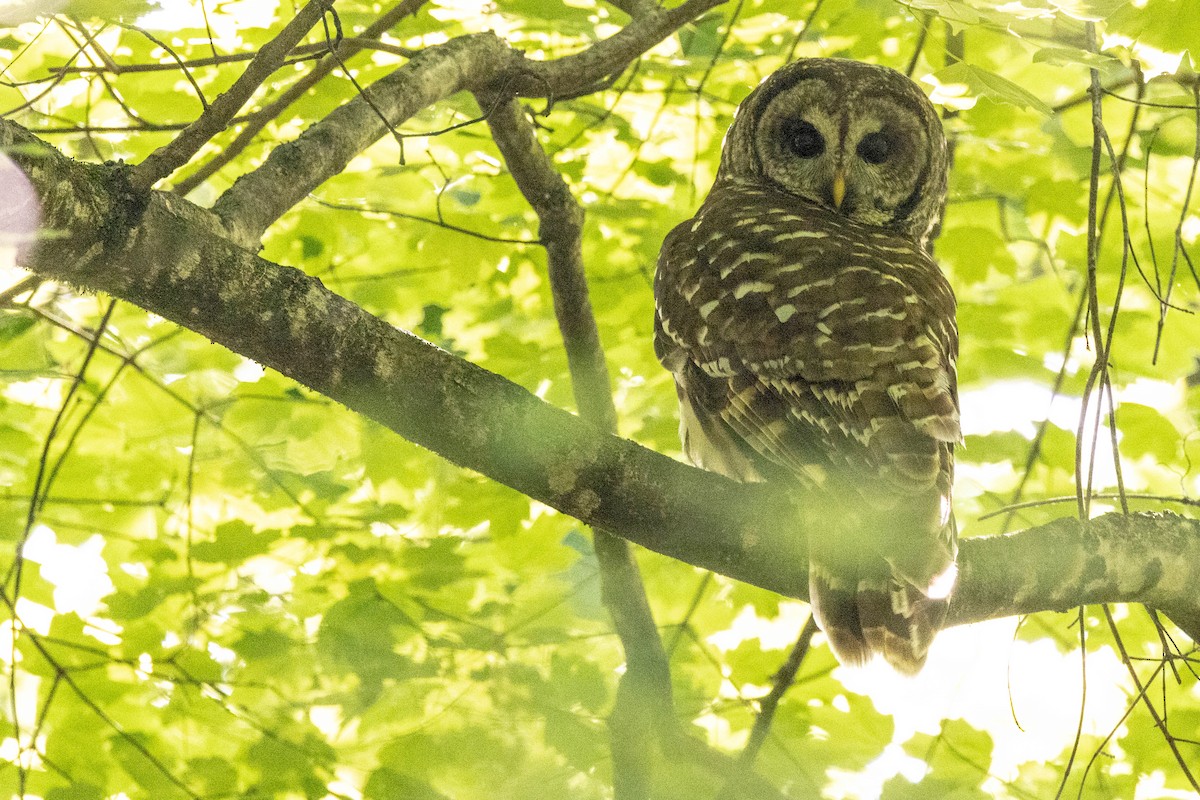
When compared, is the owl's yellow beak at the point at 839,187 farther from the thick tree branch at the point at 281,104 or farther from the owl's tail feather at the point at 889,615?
the owl's tail feather at the point at 889,615

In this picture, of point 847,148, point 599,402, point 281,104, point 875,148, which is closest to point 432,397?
point 281,104

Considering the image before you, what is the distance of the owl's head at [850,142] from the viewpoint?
353cm

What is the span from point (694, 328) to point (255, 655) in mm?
1723

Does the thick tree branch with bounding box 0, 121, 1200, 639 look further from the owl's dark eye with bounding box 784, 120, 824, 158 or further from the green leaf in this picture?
the owl's dark eye with bounding box 784, 120, 824, 158

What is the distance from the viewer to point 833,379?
2.29 m

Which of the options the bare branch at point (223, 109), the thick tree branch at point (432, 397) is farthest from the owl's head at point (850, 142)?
the bare branch at point (223, 109)

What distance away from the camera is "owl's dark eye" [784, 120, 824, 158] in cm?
362

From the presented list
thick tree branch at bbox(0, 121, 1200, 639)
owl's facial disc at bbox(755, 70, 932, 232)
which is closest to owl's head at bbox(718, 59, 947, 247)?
owl's facial disc at bbox(755, 70, 932, 232)

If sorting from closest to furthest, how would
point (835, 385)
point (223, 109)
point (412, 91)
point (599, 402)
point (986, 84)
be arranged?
point (223, 109), point (986, 84), point (835, 385), point (412, 91), point (599, 402)

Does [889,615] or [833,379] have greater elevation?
[833,379]

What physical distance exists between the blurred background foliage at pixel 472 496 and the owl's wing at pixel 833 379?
2.40ft

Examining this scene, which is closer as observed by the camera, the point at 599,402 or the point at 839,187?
the point at 599,402

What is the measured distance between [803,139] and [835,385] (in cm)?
159

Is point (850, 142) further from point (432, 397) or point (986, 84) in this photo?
point (432, 397)
